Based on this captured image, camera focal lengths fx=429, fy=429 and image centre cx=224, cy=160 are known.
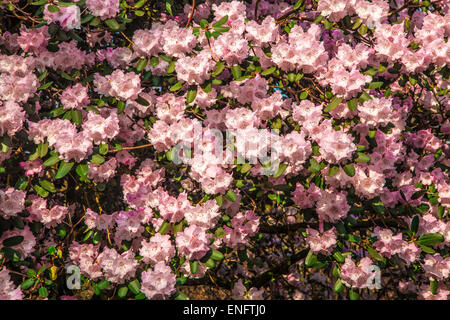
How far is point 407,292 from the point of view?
3314 mm

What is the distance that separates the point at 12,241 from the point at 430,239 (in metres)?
2.16

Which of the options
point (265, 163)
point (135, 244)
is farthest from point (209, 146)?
point (135, 244)

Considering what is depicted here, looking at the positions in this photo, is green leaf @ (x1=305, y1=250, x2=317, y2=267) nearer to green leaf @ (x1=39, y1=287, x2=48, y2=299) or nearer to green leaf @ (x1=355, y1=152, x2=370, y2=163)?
green leaf @ (x1=355, y1=152, x2=370, y2=163)

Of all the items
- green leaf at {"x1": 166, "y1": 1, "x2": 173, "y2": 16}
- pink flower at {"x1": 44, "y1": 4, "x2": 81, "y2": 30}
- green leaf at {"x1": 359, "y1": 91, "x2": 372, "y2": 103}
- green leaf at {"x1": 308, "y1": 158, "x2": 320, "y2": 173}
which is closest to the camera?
green leaf at {"x1": 308, "y1": 158, "x2": 320, "y2": 173}

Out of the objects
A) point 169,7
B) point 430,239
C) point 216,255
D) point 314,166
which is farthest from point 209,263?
point 169,7

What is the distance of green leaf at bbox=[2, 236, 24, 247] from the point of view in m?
2.16

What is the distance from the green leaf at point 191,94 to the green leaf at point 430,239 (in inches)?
56.5

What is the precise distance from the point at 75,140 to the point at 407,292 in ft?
8.85

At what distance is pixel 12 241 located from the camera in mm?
2166

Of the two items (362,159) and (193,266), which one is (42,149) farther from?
(362,159)

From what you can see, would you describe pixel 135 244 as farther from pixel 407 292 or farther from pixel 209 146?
pixel 407 292

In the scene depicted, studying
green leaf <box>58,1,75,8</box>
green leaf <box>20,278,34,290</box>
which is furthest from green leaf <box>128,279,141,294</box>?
green leaf <box>58,1,75,8</box>

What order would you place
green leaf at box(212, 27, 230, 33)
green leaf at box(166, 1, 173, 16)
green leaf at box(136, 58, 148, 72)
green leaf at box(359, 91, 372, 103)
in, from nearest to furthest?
1. green leaf at box(359, 91, 372, 103)
2. green leaf at box(212, 27, 230, 33)
3. green leaf at box(136, 58, 148, 72)
4. green leaf at box(166, 1, 173, 16)

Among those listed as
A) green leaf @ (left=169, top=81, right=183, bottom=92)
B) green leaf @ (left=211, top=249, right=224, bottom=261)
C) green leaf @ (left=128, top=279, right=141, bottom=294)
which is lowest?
green leaf @ (left=128, top=279, right=141, bottom=294)
